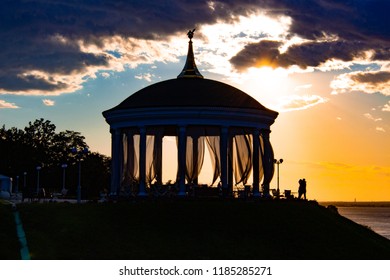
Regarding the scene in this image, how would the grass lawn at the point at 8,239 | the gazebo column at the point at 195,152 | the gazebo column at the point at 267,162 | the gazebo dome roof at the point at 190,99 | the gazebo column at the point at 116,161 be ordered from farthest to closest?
the gazebo column at the point at 267,162 < the gazebo column at the point at 116,161 < the gazebo column at the point at 195,152 < the gazebo dome roof at the point at 190,99 < the grass lawn at the point at 8,239

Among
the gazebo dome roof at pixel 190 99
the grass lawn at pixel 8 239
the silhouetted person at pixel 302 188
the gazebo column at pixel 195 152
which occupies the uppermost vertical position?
the gazebo dome roof at pixel 190 99

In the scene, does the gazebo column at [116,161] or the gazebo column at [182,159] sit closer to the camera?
the gazebo column at [182,159]

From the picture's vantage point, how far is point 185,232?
42594 mm

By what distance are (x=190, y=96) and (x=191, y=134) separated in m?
6.47

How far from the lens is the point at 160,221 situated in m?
44.9

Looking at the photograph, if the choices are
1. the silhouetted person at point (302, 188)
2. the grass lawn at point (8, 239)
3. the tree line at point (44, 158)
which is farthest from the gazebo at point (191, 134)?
the tree line at point (44, 158)

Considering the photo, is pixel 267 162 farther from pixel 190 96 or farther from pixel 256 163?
pixel 190 96

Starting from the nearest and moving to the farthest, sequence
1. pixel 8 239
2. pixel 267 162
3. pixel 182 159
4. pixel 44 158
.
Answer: pixel 8 239
pixel 182 159
pixel 267 162
pixel 44 158

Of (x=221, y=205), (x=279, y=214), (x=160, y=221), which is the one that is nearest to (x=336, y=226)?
(x=279, y=214)

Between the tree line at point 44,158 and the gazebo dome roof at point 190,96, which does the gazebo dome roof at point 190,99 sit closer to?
the gazebo dome roof at point 190,96

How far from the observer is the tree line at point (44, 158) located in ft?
422

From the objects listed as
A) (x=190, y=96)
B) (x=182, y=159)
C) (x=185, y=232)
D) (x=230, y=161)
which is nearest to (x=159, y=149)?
(x=182, y=159)

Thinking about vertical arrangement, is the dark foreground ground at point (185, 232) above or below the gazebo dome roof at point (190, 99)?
below
